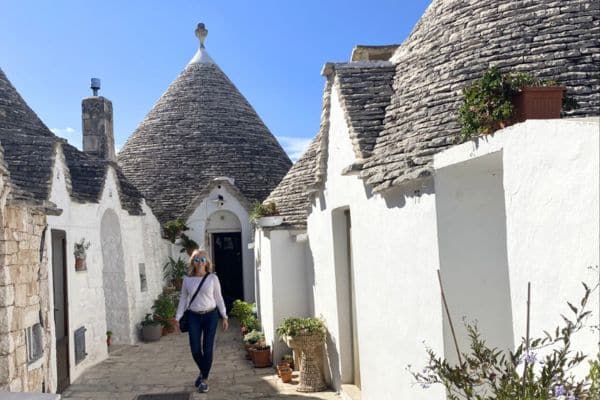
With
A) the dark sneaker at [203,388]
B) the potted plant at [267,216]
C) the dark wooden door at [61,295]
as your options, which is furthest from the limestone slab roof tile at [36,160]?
the dark sneaker at [203,388]

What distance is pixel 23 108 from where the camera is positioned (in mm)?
9828

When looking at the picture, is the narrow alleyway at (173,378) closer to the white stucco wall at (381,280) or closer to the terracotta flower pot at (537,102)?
the white stucco wall at (381,280)

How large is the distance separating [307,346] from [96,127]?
8036mm

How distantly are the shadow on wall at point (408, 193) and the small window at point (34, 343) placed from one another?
411 centimetres

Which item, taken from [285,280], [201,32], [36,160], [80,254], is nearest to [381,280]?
[285,280]

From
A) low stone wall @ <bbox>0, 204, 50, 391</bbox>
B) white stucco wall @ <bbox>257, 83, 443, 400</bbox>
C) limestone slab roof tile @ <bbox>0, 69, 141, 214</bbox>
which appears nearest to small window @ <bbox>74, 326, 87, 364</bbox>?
low stone wall @ <bbox>0, 204, 50, 391</bbox>

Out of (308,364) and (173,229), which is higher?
(173,229)

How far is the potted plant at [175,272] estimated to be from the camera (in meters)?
14.3

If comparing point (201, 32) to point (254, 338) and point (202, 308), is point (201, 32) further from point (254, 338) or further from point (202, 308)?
point (202, 308)

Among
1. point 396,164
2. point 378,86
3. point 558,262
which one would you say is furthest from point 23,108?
point 558,262

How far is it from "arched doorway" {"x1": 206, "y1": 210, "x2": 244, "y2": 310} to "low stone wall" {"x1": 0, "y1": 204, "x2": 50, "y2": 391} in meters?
8.10

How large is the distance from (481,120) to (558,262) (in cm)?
144

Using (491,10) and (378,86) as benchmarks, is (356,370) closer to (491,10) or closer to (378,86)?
(378,86)

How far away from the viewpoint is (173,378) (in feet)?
26.8
